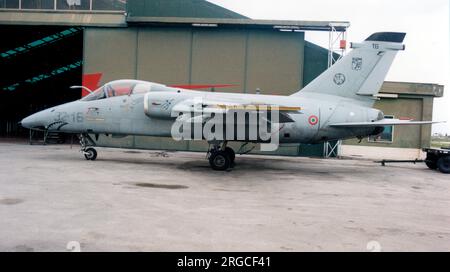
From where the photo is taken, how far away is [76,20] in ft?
57.4

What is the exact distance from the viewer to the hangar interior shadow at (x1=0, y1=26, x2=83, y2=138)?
69.5 feet

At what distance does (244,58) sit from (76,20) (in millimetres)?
8565

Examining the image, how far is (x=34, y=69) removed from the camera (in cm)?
2925

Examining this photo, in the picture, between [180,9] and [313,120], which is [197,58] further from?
[313,120]

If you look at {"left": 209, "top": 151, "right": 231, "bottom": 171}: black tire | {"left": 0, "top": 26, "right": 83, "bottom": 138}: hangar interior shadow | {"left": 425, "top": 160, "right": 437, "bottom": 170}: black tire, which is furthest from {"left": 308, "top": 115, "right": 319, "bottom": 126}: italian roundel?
{"left": 0, "top": 26, "right": 83, "bottom": 138}: hangar interior shadow

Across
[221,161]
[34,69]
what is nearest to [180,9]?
[221,161]

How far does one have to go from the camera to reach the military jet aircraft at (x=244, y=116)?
1117cm

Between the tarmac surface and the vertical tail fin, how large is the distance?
3462mm

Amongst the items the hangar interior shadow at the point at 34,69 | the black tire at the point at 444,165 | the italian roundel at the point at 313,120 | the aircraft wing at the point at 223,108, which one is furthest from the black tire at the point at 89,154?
the black tire at the point at 444,165

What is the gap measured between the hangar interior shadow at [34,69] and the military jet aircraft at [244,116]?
914 cm

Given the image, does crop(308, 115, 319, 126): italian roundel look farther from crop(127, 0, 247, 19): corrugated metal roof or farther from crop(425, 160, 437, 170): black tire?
crop(127, 0, 247, 19): corrugated metal roof
